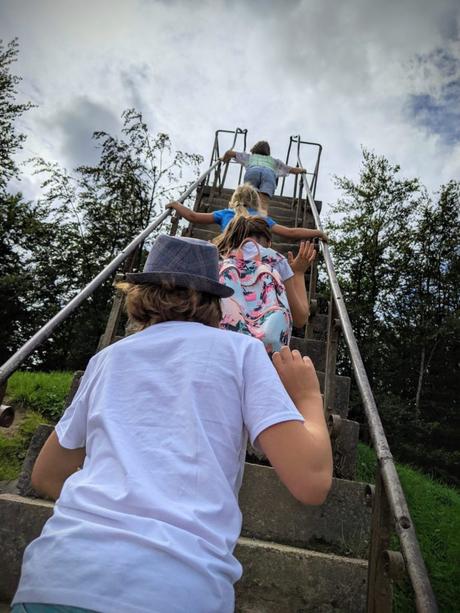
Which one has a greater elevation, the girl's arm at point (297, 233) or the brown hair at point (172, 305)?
the girl's arm at point (297, 233)

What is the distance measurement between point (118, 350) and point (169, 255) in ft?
1.05

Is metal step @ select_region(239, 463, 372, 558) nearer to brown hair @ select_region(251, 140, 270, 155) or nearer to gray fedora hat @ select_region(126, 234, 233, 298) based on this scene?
gray fedora hat @ select_region(126, 234, 233, 298)

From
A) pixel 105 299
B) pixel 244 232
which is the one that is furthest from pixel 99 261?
pixel 244 232

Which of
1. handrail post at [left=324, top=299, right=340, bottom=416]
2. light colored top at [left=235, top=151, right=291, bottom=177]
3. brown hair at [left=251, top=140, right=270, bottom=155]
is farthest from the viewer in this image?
brown hair at [left=251, top=140, right=270, bottom=155]

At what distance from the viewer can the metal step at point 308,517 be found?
2.00 m

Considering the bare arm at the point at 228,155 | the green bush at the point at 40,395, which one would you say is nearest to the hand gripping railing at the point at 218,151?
the bare arm at the point at 228,155

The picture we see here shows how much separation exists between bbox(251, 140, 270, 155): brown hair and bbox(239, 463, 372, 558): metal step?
19.3 feet

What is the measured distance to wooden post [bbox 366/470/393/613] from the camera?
118 cm

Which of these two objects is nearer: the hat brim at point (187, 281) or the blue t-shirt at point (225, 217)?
the hat brim at point (187, 281)

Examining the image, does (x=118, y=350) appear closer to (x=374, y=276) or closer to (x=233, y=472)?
(x=233, y=472)

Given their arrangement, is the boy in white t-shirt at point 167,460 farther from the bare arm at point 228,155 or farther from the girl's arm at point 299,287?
the bare arm at point 228,155

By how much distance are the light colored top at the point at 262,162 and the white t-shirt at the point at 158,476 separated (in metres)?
6.03

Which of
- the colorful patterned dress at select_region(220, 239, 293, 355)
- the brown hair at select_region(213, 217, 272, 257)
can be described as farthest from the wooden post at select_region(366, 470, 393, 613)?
the brown hair at select_region(213, 217, 272, 257)

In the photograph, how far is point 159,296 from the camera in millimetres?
1120
